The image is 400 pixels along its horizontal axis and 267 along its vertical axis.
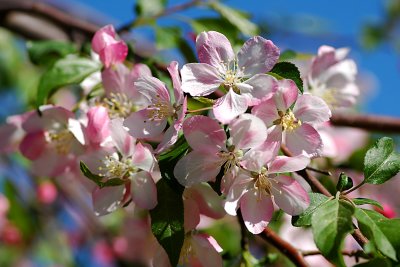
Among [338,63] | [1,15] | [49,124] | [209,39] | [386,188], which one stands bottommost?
[386,188]

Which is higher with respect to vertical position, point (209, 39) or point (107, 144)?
point (209, 39)

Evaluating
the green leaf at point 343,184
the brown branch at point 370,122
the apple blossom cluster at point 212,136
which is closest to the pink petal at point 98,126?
the apple blossom cluster at point 212,136

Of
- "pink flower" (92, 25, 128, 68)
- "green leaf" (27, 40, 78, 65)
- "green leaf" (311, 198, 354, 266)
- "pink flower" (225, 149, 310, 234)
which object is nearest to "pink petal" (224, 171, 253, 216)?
"pink flower" (225, 149, 310, 234)

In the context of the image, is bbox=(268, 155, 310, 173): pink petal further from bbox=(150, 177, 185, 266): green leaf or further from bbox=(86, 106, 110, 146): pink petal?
bbox=(86, 106, 110, 146): pink petal

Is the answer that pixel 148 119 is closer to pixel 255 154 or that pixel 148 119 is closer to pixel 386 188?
pixel 255 154

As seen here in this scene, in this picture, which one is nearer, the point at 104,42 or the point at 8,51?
the point at 104,42

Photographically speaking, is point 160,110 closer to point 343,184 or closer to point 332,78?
point 343,184

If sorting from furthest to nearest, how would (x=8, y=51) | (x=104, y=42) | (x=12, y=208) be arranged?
(x=8, y=51)
(x=12, y=208)
(x=104, y=42)

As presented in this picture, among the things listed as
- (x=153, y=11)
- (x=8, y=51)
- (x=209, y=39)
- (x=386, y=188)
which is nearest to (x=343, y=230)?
(x=209, y=39)
